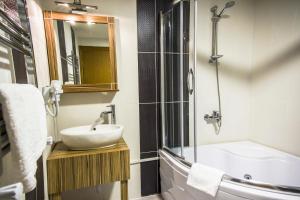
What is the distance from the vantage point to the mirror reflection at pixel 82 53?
1.68 metres

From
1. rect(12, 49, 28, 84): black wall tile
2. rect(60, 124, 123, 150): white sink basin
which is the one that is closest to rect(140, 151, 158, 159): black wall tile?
rect(60, 124, 123, 150): white sink basin

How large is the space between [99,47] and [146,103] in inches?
28.9

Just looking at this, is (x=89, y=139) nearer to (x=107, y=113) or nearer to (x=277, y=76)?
(x=107, y=113)

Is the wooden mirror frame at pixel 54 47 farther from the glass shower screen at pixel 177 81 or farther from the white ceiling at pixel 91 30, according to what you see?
the glass shower screen at pixel 177 81

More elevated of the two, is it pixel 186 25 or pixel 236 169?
pixel 186 25

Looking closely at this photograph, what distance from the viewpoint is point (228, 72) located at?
7.16ft

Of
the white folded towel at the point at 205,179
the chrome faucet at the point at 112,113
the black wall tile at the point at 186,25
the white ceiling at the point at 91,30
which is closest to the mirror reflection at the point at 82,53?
the white ceiling at the point at 91,30

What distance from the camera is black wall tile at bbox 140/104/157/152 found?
1.99m

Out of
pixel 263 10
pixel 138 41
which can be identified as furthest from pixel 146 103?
pixel 263 10

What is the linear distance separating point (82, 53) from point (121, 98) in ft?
1.86

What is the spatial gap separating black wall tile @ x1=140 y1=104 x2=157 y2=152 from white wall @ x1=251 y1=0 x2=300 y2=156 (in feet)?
4.06

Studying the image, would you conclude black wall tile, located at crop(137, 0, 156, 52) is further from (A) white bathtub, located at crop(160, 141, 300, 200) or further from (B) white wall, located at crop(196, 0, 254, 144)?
(A) white bathtub, located at crop(160, 141, 300, 200)

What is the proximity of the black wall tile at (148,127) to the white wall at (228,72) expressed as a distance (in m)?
0.52

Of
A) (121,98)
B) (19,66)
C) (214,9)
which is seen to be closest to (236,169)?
(121,98)
